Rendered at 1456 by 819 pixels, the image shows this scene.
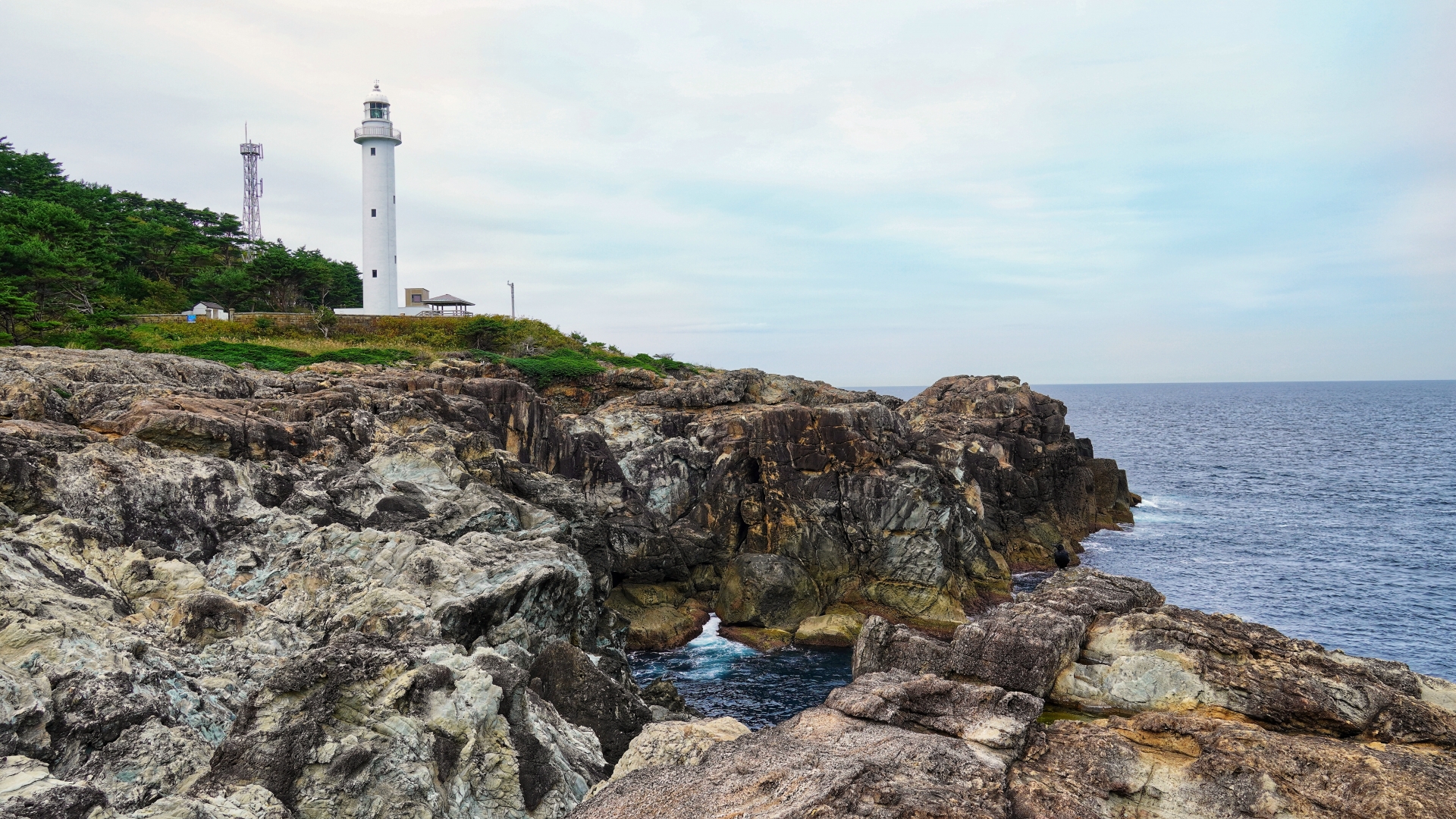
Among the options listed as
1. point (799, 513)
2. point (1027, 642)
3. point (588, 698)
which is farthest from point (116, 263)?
point (1027, 642)

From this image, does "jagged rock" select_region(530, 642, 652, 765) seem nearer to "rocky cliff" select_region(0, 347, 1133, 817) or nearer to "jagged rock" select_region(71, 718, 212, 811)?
"rocky cliff" select_region(0, 347, 1133, 817)

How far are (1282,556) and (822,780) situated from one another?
57132 millimetres

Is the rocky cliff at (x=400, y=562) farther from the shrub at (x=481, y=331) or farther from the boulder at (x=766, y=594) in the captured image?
the shrub at (x=481, y=331)

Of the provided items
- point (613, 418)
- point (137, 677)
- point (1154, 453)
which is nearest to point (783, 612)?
point (613, 418)

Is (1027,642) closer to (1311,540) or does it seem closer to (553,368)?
(553,368)

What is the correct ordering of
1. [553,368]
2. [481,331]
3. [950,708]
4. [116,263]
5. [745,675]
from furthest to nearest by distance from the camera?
[481,331]
[116,263]
[553,368]
[745,675]
[950,708]

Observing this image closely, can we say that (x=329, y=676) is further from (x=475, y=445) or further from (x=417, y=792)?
(x=475, y=445)

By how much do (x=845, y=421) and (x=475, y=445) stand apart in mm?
20961

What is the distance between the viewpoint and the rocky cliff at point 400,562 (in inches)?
450

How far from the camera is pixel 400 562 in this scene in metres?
21.3

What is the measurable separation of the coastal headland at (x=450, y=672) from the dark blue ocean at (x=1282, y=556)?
20.1ft

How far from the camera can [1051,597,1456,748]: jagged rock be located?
1297 cm

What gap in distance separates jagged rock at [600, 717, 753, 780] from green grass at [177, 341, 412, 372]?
47.4 m

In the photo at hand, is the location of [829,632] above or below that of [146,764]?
below
